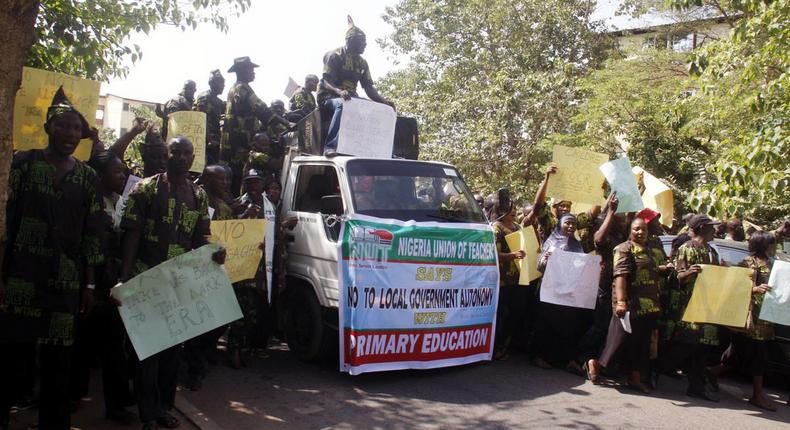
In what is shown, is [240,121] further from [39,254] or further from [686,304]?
[686,304]

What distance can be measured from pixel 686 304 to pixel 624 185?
1.23m

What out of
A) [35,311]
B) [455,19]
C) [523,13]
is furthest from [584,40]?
[35,311]

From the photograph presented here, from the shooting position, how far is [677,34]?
69.6ft

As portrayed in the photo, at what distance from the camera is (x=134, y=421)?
175 inches

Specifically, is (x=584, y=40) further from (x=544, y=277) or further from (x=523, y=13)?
(x=544, y=277)

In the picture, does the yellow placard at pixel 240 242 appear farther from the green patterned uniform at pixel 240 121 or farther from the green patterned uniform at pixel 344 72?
the green patterned uniform at pixel 240 121

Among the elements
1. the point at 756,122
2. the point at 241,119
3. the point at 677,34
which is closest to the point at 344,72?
the point at 241,119

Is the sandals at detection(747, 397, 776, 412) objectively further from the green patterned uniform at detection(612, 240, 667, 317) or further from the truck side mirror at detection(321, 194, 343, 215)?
the truck side mirror at detection(321, 194, 343, 215)

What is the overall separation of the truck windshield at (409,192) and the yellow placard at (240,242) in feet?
3.28

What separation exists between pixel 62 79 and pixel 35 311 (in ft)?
6.74

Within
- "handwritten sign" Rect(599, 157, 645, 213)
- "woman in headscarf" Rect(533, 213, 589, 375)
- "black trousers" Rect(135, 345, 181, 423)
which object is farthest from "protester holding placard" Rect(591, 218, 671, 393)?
"black trousers" Rect(135, 345, 181, 423)

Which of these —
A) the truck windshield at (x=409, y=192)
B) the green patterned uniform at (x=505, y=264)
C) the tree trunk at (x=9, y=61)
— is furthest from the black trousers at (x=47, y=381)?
the green patterned uniform at (x=505, y=264)

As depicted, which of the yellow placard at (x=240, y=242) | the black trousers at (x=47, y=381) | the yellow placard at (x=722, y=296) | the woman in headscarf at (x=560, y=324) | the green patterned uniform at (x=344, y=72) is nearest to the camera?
the black trousers at (x=47, y=381)

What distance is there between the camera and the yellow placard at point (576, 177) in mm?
6598
